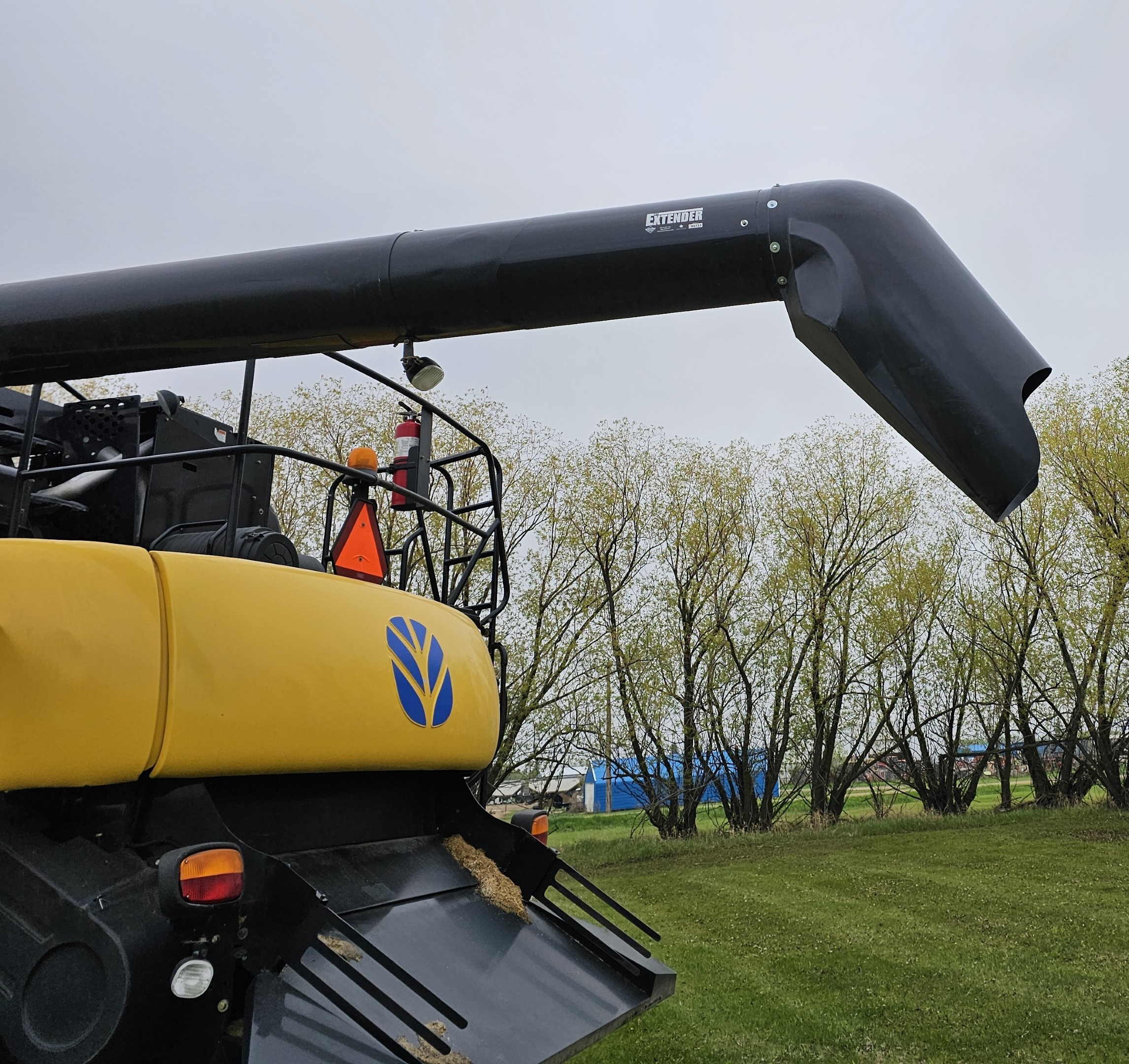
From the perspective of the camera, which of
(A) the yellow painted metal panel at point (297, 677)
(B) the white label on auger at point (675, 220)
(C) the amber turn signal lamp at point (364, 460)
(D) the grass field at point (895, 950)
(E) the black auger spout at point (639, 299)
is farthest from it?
(D) the grass field at point (895, 950)

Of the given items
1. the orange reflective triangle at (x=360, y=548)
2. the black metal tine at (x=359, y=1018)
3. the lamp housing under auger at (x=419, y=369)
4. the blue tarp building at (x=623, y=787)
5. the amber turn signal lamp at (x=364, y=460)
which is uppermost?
the lamp housing under auger at (x=419, y=369)

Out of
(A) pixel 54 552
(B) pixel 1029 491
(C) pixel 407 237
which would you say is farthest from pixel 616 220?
(A) pixel 54 552

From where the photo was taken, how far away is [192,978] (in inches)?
90.3

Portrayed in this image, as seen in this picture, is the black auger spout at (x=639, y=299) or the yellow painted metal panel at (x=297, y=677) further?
the black auger spout at (x=639, y=299)

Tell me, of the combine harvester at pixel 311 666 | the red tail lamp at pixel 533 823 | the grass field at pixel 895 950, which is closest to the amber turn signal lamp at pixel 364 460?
the combine harvester at pixel 311 666

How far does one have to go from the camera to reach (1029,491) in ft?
9.35

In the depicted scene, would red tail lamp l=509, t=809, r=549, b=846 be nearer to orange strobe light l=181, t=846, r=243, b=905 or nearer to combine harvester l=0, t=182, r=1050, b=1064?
combine harvester l=0, t=182, r=1050, b=1064

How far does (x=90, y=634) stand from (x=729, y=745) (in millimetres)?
16087

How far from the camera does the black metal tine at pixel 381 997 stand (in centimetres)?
237

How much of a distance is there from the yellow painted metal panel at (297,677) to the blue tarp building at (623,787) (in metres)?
14.2

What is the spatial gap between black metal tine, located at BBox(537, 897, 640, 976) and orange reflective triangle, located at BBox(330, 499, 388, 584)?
1.38m

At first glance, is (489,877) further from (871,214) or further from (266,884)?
(871,214)

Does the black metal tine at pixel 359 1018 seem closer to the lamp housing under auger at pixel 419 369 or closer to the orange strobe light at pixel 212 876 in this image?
the orange strobe light at pixel 212 876

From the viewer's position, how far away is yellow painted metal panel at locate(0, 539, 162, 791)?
2.41m
